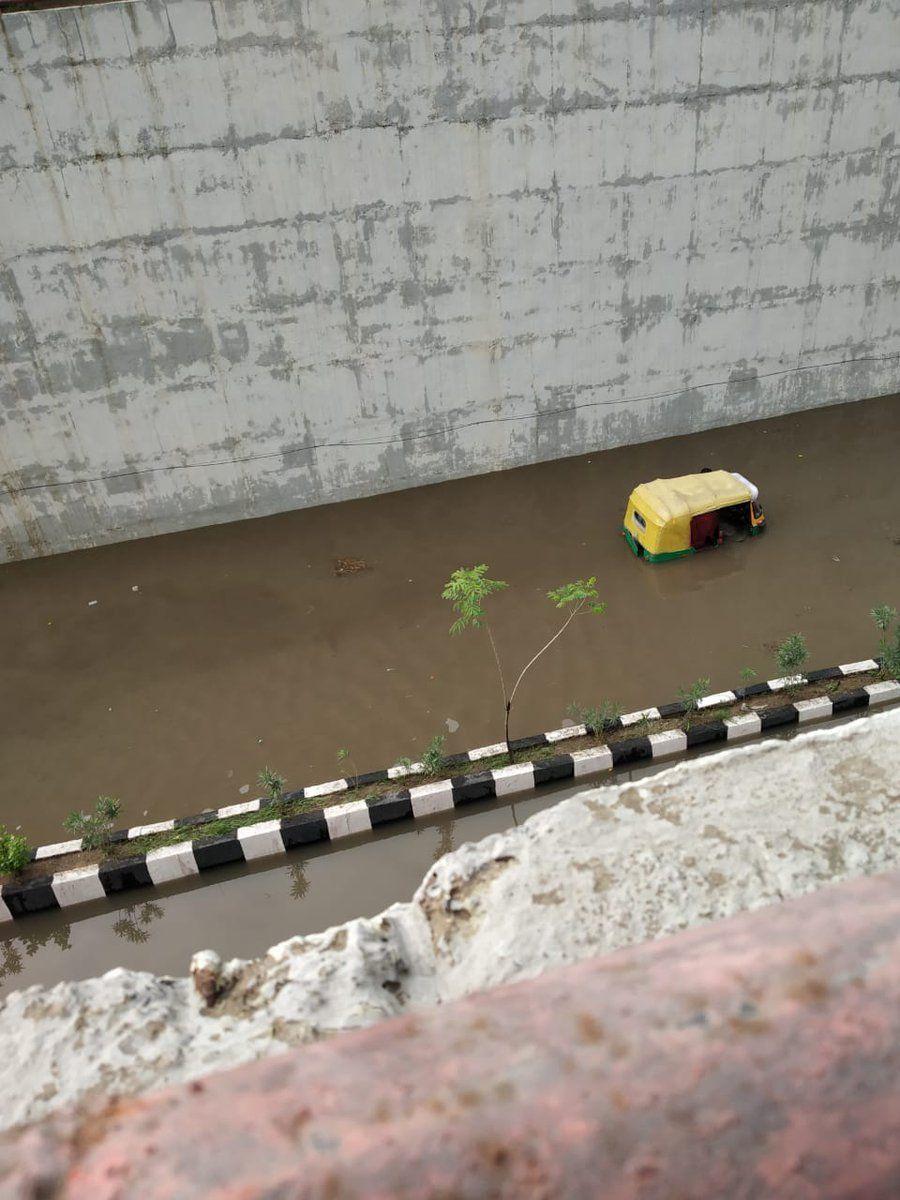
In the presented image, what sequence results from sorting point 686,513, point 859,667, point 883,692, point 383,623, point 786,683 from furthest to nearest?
point 686,513
point 383,623
point 859,667
point 786,683
point 883,692

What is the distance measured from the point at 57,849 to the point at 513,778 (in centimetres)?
323

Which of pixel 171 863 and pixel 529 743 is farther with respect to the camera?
pixel 529 743

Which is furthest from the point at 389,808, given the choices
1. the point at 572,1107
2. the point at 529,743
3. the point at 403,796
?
the point at 572,1107

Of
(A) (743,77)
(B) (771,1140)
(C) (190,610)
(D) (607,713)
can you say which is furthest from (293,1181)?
(A) (743,77)

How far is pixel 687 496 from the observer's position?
29.2ft

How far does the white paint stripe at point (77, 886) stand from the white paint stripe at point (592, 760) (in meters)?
3.41

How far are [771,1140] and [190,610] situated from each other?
27.9 feet

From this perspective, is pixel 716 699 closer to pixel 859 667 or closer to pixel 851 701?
pixel 851 701

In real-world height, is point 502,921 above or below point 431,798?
above

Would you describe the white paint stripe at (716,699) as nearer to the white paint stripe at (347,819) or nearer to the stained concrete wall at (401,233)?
the white paint stripe at (347,819)

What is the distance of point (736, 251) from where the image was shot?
1045 centimetres

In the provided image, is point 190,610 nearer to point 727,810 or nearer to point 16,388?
point 16,388

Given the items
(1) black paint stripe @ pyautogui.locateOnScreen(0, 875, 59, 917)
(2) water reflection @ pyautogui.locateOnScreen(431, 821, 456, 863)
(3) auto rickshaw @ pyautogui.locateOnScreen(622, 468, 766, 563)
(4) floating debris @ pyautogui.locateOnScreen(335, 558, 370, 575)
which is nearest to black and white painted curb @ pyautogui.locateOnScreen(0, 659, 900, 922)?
(1) black paint stripe @ pyautogui.locateOnScreen(0, 875, 59, 917)

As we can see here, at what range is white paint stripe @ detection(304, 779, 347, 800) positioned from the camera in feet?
21.1
